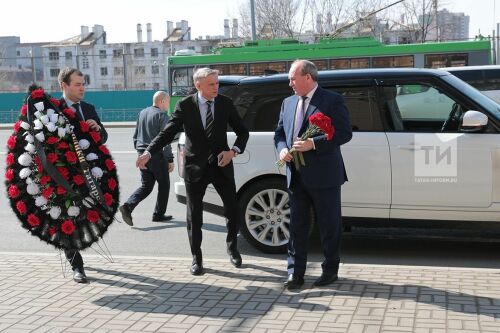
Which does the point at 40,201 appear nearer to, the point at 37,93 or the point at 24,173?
the point at 24,173

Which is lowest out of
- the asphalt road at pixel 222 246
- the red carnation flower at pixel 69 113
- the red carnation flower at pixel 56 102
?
the asphalt road at pixel 222 246

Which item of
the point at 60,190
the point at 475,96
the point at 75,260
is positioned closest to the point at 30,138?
the point at 60,190

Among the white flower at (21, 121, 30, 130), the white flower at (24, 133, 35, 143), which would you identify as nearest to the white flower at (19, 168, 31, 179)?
the white flower at (24, 133, 35, 143)

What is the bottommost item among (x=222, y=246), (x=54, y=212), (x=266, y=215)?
(x=222, y=246)

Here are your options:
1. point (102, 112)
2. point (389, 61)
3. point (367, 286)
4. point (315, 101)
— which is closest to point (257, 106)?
point (315, 101)

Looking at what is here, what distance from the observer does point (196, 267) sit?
6051mm

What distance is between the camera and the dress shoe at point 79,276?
590cm

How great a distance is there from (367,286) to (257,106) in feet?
8.29

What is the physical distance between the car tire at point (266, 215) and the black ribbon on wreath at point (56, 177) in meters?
1.65

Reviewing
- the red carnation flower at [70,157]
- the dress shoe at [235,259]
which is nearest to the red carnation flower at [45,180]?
the red carnation flower at [70,157]

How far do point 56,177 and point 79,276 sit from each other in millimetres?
900

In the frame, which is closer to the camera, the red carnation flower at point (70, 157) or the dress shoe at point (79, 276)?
the red carnation flower at point (70, 157)

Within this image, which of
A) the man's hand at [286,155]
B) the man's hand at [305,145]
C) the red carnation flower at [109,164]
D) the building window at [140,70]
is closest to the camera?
the man's hand at [305,145]

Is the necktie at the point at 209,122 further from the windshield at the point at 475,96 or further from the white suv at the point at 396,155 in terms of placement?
the windshield at the point at 475,96
